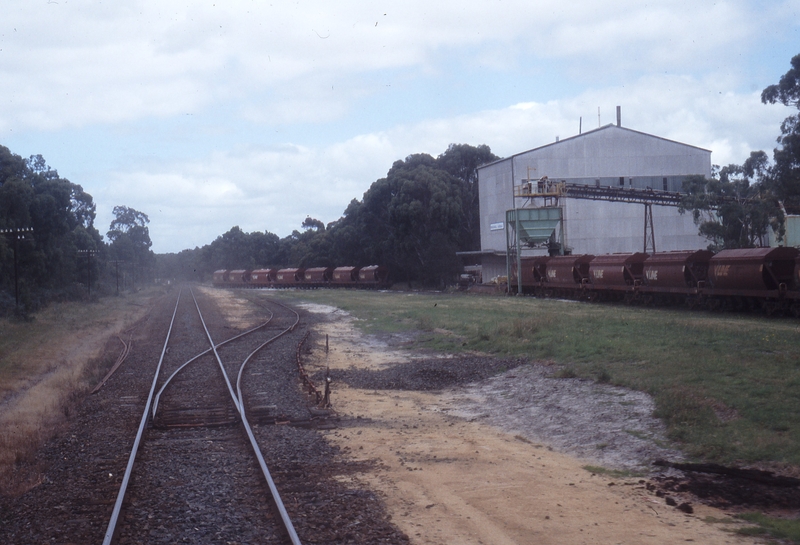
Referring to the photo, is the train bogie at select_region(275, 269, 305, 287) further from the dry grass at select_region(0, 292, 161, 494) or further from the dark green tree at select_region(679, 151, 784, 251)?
the dark green tree at select_region(679, 151, 784, 251)

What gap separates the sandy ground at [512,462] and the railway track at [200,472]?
1.36m

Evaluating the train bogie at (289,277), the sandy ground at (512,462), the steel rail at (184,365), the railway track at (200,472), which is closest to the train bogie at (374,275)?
the train bogie at (289,277)

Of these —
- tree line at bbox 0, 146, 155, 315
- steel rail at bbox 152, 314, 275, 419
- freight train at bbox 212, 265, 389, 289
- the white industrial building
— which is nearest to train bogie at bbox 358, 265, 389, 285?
freight train at bbox 212, 265, 389, 289

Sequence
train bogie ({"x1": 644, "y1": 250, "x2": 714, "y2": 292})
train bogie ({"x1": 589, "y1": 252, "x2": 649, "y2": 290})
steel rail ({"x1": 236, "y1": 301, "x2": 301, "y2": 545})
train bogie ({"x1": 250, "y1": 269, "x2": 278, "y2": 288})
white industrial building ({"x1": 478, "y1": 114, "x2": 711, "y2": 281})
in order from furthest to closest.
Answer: train bogie ({"x1": 250, "y1": 269, "x2": 278, "y2": 288}) < white industrial building ({"x1": 478, "y1": 114, "x2": 711, "y2": 281}) < train bogie ({"x1": 589, "y1": 252, "x2": 649, "y2": 290}) < train bogie ({"x1": 644, "y1": 250, "x2": 714, "y2": 292}) < steel rail ({"x1": 236, "y1": 301, "x2": 301, "y2": 545})

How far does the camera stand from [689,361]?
1327 cm

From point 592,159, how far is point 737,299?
109 ft

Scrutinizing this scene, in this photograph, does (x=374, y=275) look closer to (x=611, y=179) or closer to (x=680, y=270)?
(x=611, y=179)

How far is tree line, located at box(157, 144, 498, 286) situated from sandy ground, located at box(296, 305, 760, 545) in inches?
2085

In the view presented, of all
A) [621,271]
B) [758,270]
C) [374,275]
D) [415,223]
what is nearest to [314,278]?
[374,275]

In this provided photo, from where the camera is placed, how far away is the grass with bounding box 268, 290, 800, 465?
8977 millimetres

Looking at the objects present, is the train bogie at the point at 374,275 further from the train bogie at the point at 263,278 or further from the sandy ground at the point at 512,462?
the sandy ground at the point at 512,462

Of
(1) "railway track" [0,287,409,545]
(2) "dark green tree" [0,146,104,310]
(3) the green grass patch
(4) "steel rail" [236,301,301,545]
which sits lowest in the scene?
(1) "railway track" [0,287,409,545]

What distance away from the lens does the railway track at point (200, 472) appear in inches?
257

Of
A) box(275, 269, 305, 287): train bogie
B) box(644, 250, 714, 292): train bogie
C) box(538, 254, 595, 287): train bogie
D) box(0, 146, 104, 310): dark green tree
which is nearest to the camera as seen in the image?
→ box(644, 250, 714, 292): train bogie
